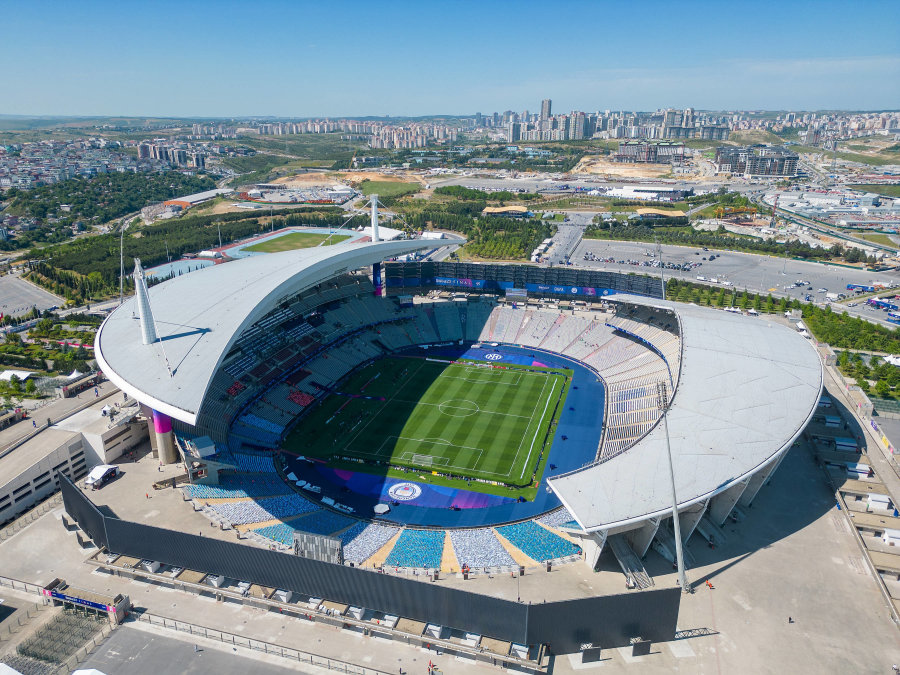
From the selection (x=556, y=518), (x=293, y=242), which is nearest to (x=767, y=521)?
(x=556, y=518)

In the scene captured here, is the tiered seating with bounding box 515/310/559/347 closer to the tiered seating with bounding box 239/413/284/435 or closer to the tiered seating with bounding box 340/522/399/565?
the tiered seating with bounding box 239/413/284/435

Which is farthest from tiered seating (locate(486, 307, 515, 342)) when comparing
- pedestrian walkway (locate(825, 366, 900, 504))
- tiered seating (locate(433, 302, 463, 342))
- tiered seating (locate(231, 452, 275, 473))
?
pedestrian walkway (locate(825, 366, 900, 504))

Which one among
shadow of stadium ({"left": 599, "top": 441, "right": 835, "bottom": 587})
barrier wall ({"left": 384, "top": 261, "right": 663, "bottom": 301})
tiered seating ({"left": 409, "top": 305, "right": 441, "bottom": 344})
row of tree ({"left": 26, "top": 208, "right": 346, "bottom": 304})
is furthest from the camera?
row of tree ({"left": 26, "top": 208, "right": 346, "bottom": 304})

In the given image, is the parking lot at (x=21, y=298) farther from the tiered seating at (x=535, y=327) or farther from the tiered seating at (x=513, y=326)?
the tiered seating at (x=535, y=327)

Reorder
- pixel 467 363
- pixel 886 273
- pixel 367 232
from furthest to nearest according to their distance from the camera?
pixel 367 232 < pixel 886 273 < pixel 467 363

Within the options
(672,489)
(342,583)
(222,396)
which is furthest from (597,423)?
(222,396)

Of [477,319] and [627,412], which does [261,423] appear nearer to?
[627,412]

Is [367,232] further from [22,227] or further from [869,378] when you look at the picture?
[869,378]
